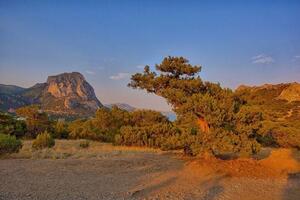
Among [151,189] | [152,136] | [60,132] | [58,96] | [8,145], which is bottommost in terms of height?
[151,189]

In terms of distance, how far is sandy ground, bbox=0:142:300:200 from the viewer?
8164 mm

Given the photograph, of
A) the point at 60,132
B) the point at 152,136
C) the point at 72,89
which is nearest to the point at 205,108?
the point at 152,136

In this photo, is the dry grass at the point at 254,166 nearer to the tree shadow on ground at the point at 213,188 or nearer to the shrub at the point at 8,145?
the tree shadow on ground at the point at 213,188

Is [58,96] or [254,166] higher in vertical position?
[58,96]

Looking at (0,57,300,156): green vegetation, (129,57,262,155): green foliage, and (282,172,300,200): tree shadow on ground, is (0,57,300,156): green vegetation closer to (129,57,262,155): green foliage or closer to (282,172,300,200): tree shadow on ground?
(129,57,262,155): green foliage

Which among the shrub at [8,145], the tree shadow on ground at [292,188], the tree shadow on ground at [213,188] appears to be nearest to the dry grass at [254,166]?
the tree shadow on ground at [292,188]

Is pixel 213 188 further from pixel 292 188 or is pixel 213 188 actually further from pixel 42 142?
pixel 42 142

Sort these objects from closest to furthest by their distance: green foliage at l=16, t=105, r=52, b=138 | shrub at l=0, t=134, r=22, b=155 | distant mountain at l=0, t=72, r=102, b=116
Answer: shrub at l=0, t=134, r=22, b=155
green foliage at l=16, t=105, r=52, b=138
distant mountain at l=0, t=72, r=102, b=116

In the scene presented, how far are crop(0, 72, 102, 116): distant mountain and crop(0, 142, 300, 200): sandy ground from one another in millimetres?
68628

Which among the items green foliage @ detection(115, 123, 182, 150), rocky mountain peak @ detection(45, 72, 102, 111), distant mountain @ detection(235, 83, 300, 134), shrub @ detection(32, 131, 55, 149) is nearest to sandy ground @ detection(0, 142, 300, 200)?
green foliage @ detection(115, 123, 182, 150)

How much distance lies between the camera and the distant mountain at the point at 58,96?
348 feet

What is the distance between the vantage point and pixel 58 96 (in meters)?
136

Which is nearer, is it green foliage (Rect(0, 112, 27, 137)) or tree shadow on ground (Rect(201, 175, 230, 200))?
tree shadow on ground (Rect(201, 175, 230, 200))

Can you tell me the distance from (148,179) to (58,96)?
132 m
